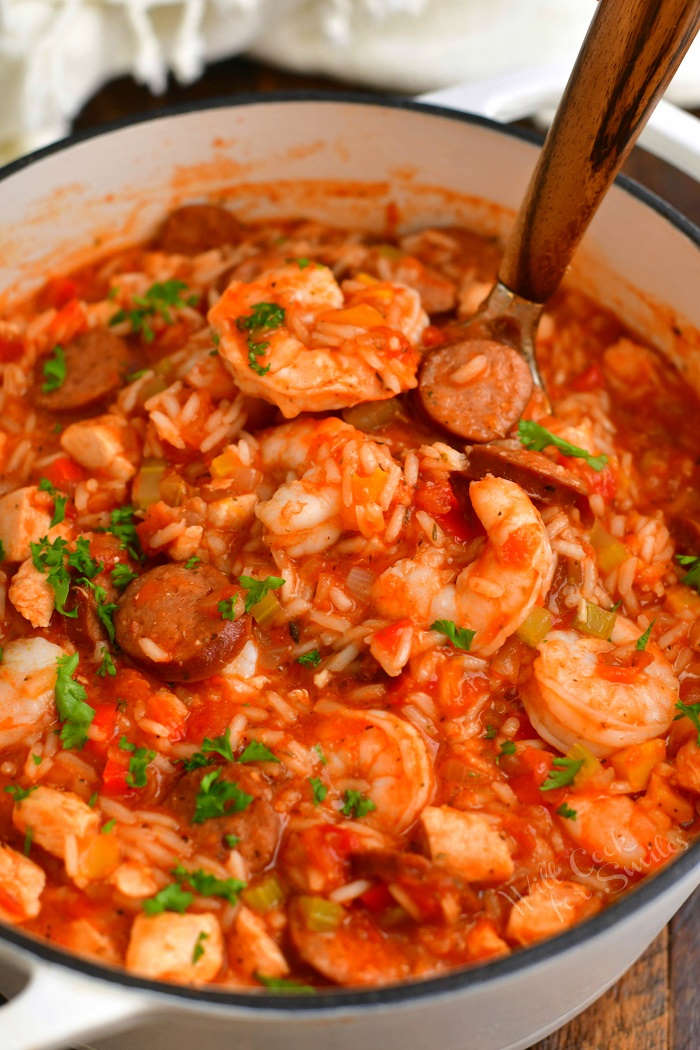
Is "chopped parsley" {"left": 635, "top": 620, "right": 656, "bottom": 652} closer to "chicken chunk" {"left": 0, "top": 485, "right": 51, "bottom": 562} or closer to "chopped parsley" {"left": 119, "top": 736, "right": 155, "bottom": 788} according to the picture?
"chopped parsley" {"left": 119, "top": 736, "right": 155, "bottom": 788}

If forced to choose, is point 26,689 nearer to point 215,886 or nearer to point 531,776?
point 215,886

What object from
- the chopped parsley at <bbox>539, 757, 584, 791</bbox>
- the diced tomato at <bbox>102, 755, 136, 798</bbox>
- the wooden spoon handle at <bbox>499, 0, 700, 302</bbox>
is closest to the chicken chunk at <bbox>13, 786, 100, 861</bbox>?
the diced tomato at <bbox>102, 755, 136, 798</bbox>

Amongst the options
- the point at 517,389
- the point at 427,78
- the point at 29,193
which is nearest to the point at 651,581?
the point at 517,389

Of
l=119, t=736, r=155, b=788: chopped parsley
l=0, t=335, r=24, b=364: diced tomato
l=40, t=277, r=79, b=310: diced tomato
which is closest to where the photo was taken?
l=119, t=736, r=155, b=788: chopped parsley

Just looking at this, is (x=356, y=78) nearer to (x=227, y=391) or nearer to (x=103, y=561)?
(x=227, y=391)

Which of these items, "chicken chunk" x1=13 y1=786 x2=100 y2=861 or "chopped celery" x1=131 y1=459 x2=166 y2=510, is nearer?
"chicken chunk" x1=13 y1=786 x2=100 y2=861

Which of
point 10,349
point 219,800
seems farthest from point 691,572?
point 10,349
